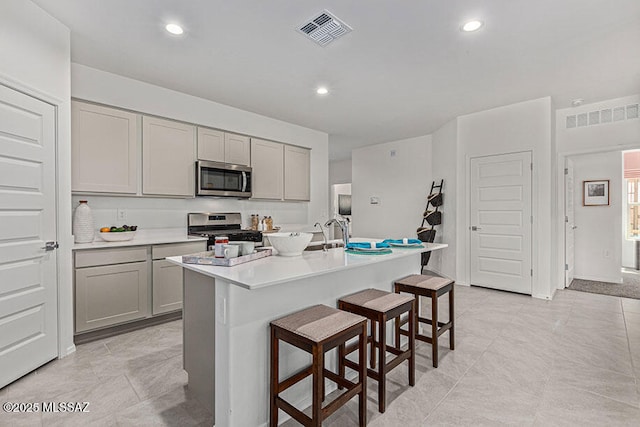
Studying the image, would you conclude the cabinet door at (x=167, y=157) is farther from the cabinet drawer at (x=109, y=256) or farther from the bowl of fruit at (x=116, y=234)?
the cabinet drawer at (x=109, y=256)

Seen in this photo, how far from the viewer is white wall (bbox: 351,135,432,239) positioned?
6023 mm

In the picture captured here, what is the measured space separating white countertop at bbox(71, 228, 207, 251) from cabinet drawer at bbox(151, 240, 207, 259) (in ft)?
0.15

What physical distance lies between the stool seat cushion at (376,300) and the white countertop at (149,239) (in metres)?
2.10

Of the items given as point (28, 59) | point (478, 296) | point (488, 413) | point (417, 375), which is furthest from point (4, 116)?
point (478, 296)

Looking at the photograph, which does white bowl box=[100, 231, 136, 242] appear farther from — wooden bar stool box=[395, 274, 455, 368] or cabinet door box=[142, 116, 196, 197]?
wooden bar stool box=[395, 274, 455, 368]

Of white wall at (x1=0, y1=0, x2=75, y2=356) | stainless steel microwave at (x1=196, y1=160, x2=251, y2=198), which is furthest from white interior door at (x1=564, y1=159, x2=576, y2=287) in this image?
white wall at (x1=0, y1=0, x2=75, y2=356)

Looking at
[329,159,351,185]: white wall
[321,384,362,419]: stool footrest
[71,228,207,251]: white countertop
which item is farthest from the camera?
[329,159,351,185]: white wall

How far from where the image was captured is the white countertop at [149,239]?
9.31 feet

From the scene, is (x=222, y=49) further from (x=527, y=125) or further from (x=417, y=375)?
(x=527, y=125)

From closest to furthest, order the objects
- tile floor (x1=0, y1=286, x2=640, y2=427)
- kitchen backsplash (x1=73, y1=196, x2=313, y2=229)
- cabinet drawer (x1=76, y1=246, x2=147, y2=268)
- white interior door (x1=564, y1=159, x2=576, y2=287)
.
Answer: tile floor (x1=0, y1=286, x2=640, y2=427)
cabinet drawer (x1=76, y1=246, x2=147, y2=268)
kitchen backsplash (x1=73, y1=196, x2=313, y2=229)
white interior door (x1=564, y1=159, x2=576, y2=287)

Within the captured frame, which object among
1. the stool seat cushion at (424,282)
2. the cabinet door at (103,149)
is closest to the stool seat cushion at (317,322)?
the stool seat cushion at (424,282)

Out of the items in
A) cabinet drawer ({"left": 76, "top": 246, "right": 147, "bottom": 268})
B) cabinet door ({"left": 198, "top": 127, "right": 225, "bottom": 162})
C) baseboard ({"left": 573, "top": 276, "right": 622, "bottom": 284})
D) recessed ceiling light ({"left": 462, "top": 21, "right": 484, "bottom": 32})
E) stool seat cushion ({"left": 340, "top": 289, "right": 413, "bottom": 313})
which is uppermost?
recessed ceiling light ({"left": 462, "top": 21, "right": 484, "bottom": 32})

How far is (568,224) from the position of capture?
4820 mm

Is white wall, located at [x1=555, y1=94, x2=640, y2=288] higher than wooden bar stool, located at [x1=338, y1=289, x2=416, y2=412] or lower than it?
higher
